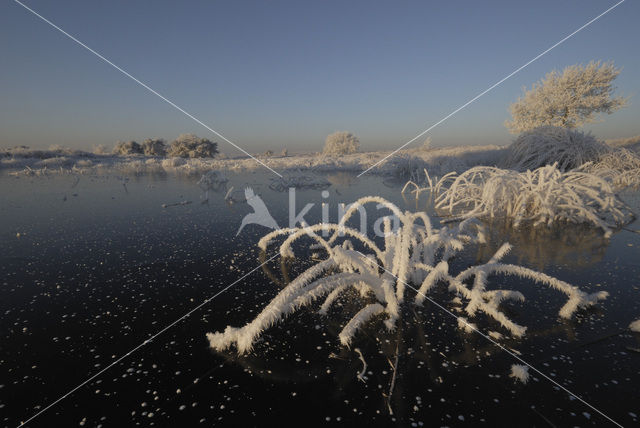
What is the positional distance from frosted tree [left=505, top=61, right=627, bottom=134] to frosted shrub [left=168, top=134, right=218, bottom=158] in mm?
26278

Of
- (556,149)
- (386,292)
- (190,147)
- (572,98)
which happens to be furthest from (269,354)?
(190,147)

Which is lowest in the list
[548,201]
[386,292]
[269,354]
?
[269,354]

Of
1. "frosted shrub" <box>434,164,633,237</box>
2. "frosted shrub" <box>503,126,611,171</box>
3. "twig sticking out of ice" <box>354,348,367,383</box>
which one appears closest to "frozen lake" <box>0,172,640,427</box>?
"twig sticking out of ice" <box>354,348,367,383</box>

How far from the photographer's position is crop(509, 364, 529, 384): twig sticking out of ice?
1.17m

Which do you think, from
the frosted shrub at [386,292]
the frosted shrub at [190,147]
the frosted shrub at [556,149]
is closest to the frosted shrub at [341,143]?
the frosted shrub at [190,147]

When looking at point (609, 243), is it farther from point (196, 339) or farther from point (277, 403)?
point (196, 339)

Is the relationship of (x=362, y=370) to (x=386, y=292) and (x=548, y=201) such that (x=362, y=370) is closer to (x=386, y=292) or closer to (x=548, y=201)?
(x=386, y=292)

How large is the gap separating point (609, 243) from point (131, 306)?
4.93 m

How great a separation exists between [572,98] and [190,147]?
29274 millimetres

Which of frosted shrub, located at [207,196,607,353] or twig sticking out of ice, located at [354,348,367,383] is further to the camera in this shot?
frosted shrub, located at [207,196,607,353]

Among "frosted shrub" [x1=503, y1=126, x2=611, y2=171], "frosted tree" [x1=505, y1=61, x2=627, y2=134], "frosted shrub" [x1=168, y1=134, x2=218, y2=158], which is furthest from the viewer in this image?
"frosted shrub" [x1=168, y1=134, x2=218, y2=158]

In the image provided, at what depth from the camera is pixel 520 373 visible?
46.5 inches

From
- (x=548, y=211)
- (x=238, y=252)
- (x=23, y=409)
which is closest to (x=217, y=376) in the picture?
(x=23, y=409)

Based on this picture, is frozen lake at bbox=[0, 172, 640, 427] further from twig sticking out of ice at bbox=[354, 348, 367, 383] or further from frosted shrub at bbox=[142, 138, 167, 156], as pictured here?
frosted shrub at bbox=[142, 138, 167, 156]
